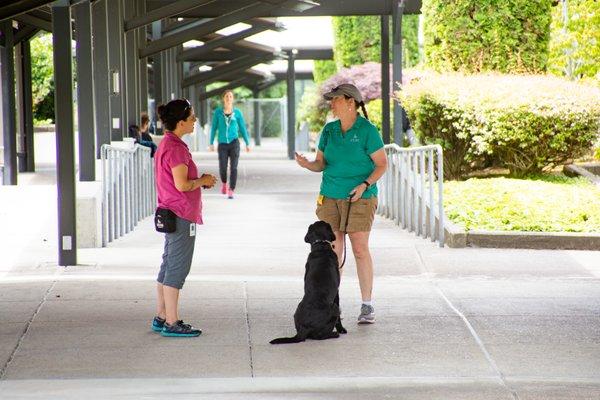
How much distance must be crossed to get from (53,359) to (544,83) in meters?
11.3

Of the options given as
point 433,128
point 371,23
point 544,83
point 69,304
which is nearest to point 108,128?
point 433,128

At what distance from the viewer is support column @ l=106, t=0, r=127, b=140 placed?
57.6 ft

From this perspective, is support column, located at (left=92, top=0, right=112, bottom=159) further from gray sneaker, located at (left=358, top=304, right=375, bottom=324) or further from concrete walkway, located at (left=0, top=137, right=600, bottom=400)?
gray sneaker, located at (left=358, top=304, right=375, bottom=324)

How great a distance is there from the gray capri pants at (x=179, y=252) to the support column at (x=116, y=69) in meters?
9.71

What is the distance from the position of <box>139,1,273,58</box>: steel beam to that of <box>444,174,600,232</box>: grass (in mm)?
6770

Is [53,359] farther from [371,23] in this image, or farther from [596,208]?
[371,23]

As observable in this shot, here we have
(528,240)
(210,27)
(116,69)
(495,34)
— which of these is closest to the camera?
(528,240)

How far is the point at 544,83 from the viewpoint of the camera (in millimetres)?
17109

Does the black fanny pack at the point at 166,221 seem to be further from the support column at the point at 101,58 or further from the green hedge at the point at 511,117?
the green hedge at the point at 511,117

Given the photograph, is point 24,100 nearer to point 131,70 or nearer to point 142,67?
point 142,67

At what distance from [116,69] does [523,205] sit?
6.67 meters

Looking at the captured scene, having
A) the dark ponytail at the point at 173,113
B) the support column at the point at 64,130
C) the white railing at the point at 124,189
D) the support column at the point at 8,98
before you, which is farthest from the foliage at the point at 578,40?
the dark ponytail at the point at 173,113

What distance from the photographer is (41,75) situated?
34.7m

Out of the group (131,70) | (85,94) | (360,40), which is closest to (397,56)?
(131,70)
